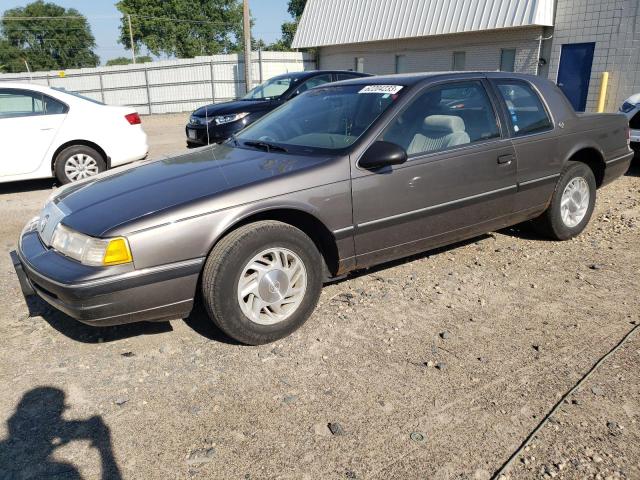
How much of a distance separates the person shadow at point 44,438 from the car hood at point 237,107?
7.21 meters

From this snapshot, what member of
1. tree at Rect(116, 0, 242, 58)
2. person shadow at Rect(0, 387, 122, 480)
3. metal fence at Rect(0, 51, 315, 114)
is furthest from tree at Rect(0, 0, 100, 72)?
person shadow at Rect(0, 387, 122, 480)

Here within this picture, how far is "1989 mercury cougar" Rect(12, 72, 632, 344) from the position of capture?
290cm

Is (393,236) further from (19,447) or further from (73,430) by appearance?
(19,447)

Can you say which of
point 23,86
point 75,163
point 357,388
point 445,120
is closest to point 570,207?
point 445,120

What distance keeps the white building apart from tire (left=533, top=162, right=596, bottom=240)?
9.14 metres

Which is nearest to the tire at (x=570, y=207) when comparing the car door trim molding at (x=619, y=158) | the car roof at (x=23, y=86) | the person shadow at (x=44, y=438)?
the car door trim molding at (x=619, y=158)

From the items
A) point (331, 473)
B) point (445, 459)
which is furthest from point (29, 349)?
A: point (445, 459)

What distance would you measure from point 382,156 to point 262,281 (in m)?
1.10

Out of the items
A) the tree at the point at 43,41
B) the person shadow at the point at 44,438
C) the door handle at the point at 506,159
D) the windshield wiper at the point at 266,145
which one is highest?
the tree at the point at 43,41

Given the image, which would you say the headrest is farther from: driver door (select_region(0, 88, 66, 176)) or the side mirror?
driver door (select_region(0, 88, 66, 176))

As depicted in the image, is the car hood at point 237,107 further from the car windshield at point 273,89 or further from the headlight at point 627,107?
the headlight at point 627,107

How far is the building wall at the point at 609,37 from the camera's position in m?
12.1

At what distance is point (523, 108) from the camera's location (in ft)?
14.7

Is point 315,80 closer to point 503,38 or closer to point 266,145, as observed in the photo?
point 266,145
